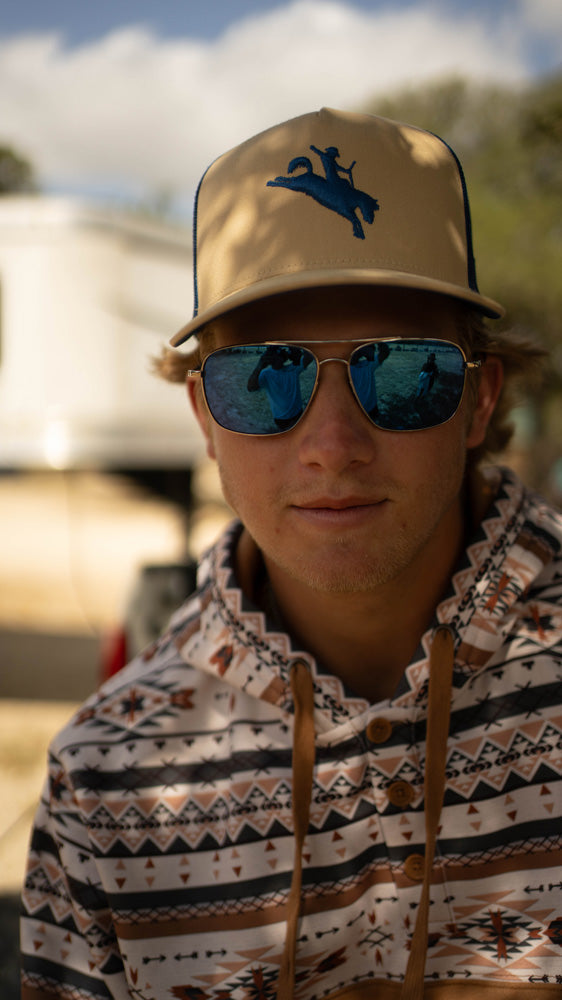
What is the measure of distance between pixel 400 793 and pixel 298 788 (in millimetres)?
195

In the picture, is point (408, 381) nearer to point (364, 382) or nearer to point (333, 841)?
point (364, 382)

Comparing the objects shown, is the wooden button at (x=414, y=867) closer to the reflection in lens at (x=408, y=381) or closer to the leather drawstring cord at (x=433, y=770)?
the leather drawstring cord at (x=433, y=770)

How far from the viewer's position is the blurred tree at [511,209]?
74.2 ft

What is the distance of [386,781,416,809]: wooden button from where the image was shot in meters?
1.63

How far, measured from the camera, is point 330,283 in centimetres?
156

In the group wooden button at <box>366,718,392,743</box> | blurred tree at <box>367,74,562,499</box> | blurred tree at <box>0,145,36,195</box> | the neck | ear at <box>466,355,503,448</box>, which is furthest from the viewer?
blurred tree at <box>0,145,36,195</box>

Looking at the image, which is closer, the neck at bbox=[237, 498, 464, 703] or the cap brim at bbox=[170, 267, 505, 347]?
the cap brim at bbox=[170, 267, 505, 347]

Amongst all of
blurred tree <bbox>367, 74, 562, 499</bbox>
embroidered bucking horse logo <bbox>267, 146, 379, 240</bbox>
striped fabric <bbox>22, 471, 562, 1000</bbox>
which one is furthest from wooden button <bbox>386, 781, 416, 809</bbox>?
blurred tree <bbox>367, 74, 562, 499</bbox>

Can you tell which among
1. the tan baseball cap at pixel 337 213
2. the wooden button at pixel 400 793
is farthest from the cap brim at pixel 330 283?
the wooden button at pixel 400 793

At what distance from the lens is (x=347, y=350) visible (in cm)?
160

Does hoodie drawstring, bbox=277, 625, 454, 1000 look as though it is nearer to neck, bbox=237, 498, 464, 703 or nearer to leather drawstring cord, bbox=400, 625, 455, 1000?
leather drawstring cord, bbox=400, 625, 455, 1000

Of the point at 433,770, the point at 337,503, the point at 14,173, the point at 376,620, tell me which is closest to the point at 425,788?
the point at 433,770

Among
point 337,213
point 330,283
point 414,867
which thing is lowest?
point 414,867

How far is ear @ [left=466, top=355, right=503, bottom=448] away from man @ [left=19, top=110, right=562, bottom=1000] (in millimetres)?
155
